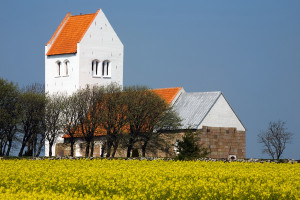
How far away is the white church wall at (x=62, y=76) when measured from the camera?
3076 inches

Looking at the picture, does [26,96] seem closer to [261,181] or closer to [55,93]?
[55,93]

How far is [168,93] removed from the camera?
74938 mm

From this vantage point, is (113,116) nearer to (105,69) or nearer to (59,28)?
(105,69)

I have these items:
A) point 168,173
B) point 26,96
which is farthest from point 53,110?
point 168,173

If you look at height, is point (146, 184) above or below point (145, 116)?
below

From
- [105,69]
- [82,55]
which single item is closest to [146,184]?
[82,55]

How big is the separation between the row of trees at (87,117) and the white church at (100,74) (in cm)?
265

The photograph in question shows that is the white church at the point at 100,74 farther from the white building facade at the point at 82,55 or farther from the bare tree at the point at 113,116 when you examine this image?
the bare tree at the point at 113,116

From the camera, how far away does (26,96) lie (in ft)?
236

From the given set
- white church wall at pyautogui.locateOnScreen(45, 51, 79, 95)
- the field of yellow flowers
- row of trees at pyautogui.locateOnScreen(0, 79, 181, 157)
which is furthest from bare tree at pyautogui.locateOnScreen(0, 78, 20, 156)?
the field of yellow flowers

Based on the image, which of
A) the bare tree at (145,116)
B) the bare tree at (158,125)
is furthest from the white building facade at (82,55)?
the bare tree at (158,125)

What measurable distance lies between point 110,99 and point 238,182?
143ft

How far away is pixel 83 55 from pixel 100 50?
246 centimetres

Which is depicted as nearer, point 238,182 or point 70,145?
point 238,182
